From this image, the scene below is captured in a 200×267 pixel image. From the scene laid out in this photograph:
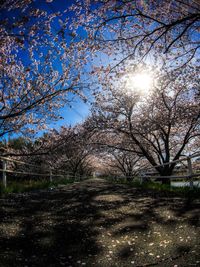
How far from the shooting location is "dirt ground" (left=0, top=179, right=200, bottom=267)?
286cm

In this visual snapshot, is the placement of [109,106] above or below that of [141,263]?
above

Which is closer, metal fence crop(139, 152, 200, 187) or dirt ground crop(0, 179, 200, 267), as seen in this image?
dirt ground crop(0, 179, 200, 267)

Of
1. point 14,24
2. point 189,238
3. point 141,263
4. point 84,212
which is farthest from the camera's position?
point 14,24

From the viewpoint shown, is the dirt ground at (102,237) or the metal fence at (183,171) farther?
the metal fence at (183,171)

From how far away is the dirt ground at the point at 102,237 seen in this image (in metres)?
2.86

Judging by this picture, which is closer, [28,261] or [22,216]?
[28,261]

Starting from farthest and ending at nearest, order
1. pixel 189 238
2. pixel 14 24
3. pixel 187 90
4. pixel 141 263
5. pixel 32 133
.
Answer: pixel 187 90 → pixel 32 133 → pixel 14 24 → pixel 189 238 → pixel 141 263

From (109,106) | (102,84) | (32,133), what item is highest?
(102,84)

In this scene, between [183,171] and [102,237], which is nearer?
[102,237]

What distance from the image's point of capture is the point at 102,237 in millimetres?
3703

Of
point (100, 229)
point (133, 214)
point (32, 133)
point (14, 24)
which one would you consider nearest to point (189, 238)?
point (100, 229)

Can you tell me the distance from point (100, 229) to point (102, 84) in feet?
51.7

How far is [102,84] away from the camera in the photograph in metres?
19.0

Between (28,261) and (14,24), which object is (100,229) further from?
(14,24)
